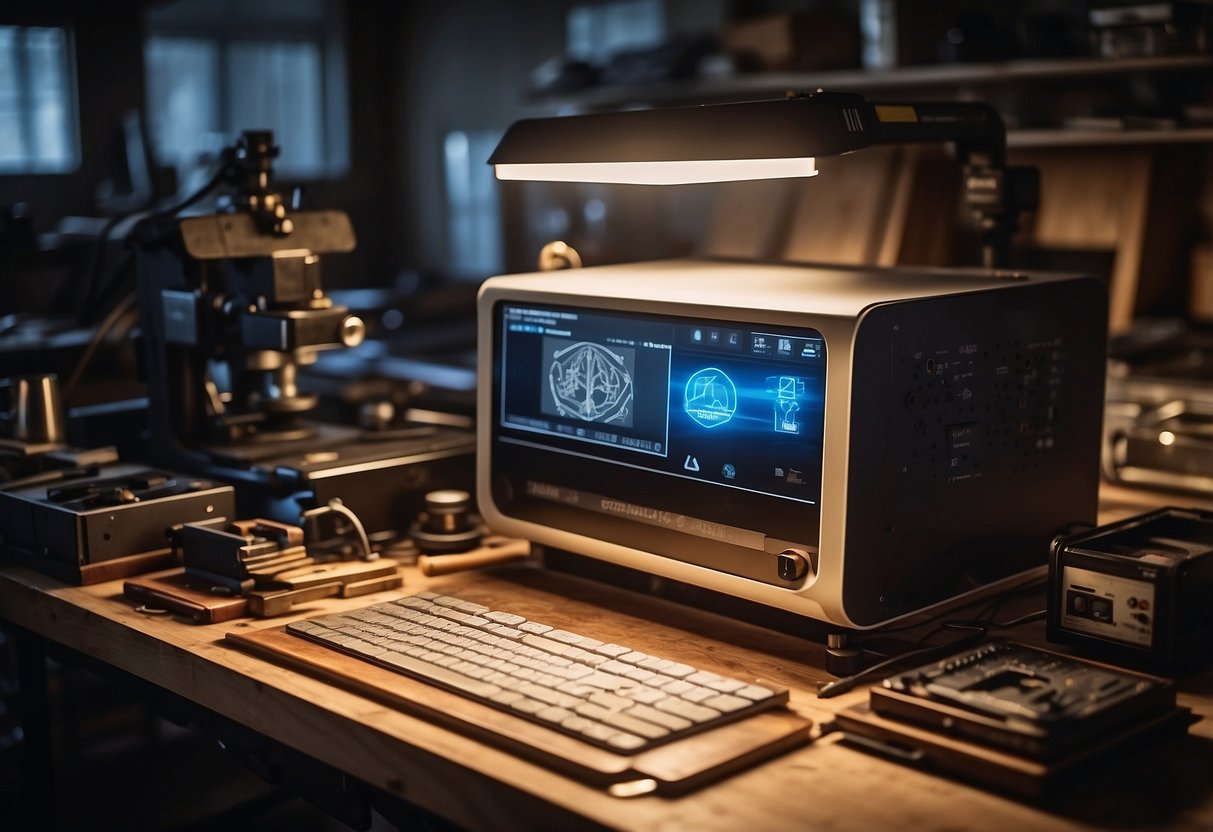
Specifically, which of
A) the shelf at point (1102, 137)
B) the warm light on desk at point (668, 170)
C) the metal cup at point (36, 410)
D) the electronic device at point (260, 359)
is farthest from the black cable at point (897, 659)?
the shelf at point (1102, 137)

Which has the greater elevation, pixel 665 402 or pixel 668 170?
pixel 668 170

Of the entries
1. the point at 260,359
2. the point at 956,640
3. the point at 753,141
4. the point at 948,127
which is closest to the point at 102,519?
the point at 260,359

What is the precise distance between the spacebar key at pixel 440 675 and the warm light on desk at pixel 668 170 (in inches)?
22.2

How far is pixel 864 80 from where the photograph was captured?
373cm

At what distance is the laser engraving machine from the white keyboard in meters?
0.17

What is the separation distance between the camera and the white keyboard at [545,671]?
117 centimetres

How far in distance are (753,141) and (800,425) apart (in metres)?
0.30

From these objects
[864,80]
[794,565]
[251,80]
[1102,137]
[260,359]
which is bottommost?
[794,565]

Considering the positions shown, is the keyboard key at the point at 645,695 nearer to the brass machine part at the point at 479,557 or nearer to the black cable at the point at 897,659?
the black cable at the point at 897,659

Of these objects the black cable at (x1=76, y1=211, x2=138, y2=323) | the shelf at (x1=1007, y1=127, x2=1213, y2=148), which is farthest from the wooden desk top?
the shelf at (x1=1007, y1=127, x2=1213, y2=148)

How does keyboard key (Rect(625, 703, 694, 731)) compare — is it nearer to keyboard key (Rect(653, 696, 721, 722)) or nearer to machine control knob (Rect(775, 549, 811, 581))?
keyboard key (Rect(653, 696, 721, 722))

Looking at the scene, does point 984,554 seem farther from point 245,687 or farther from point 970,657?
point 245,687

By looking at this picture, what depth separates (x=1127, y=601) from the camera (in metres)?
1.33

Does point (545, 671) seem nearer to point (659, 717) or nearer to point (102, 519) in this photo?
point (659, 717)
